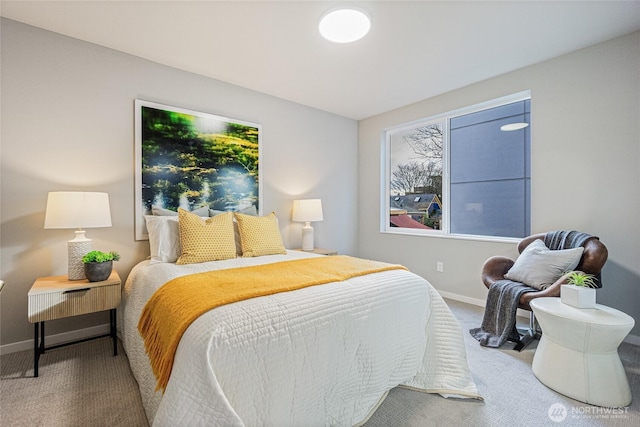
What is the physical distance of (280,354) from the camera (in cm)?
123

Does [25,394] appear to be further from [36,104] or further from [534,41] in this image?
[534,41]

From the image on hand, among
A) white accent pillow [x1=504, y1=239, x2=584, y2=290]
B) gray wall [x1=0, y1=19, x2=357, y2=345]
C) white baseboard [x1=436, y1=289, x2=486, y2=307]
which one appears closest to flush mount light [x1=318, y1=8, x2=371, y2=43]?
gray wall [x1=0, y1=19, x2=357, y2=345]

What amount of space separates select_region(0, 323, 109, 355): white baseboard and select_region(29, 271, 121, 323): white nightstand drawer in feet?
1.77

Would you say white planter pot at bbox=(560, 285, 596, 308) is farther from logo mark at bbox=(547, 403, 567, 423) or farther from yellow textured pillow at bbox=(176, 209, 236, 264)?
yellow textured pillow at bbox=(176, 209, 236, 264)

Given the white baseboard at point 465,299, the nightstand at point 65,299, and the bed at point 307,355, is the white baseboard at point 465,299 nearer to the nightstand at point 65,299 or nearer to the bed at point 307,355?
the bed at point 307,355

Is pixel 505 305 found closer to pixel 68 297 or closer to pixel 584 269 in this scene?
pixel 584 269

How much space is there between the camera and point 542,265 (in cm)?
237

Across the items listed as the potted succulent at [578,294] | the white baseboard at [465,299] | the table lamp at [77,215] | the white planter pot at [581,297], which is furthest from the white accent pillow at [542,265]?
the table lamp at [77,215]

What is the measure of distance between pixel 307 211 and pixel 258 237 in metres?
0.99

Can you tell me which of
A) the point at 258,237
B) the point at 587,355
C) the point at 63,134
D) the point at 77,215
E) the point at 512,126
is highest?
the point at 512,126

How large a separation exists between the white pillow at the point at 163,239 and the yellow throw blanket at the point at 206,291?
30.1 inches

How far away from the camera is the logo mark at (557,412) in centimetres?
154

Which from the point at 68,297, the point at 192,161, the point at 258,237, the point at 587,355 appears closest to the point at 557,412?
the point at 587,355

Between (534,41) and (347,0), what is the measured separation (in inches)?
66.2
